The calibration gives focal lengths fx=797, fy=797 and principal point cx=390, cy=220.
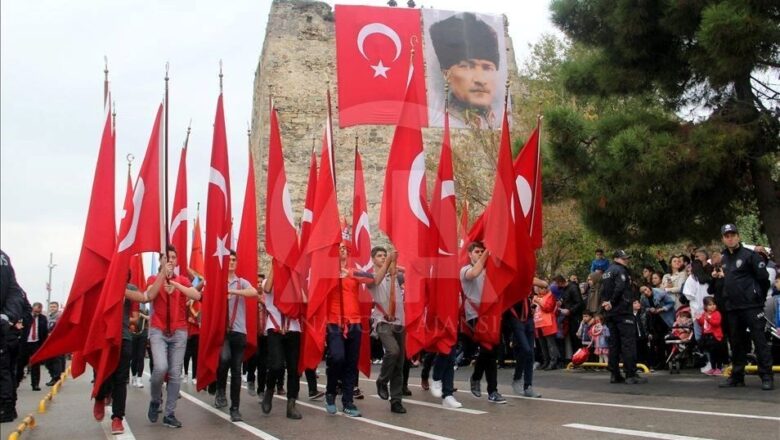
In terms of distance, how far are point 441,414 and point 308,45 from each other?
3250cm

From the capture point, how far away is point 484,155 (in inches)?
1045

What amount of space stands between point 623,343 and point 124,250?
721 cm

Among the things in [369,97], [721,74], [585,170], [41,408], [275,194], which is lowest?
[41,408]

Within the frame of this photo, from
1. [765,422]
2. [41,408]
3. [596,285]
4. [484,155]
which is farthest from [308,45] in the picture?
[765,422]

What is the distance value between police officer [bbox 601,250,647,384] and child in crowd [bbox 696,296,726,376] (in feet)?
4.28

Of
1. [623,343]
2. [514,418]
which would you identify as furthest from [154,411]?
[623,343]

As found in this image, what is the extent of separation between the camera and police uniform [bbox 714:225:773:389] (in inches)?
384

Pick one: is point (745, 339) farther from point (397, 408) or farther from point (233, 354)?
point (233, 354)

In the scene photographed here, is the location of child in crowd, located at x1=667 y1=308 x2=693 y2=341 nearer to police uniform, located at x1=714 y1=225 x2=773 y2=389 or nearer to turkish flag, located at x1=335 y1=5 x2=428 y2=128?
police uniform, located at x1=714 y1=225 x2=773 y2=389

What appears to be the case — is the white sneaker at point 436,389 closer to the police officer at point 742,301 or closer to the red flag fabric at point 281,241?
the red flag fabric at point 281,241

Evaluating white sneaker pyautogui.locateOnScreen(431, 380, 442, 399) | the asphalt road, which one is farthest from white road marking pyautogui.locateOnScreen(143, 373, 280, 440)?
white sneaker pyautogui.locateOnScreen(431, 380, 442, 399)

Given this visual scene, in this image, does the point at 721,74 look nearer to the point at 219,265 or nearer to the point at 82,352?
the point at 219,265

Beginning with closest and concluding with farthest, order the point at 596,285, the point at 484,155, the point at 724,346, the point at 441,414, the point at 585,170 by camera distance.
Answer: the point at 441,414 < the point at 724,346 < the point at 585,170 < the point at 596,285 < the point at 484,155

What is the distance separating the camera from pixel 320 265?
9.52m
